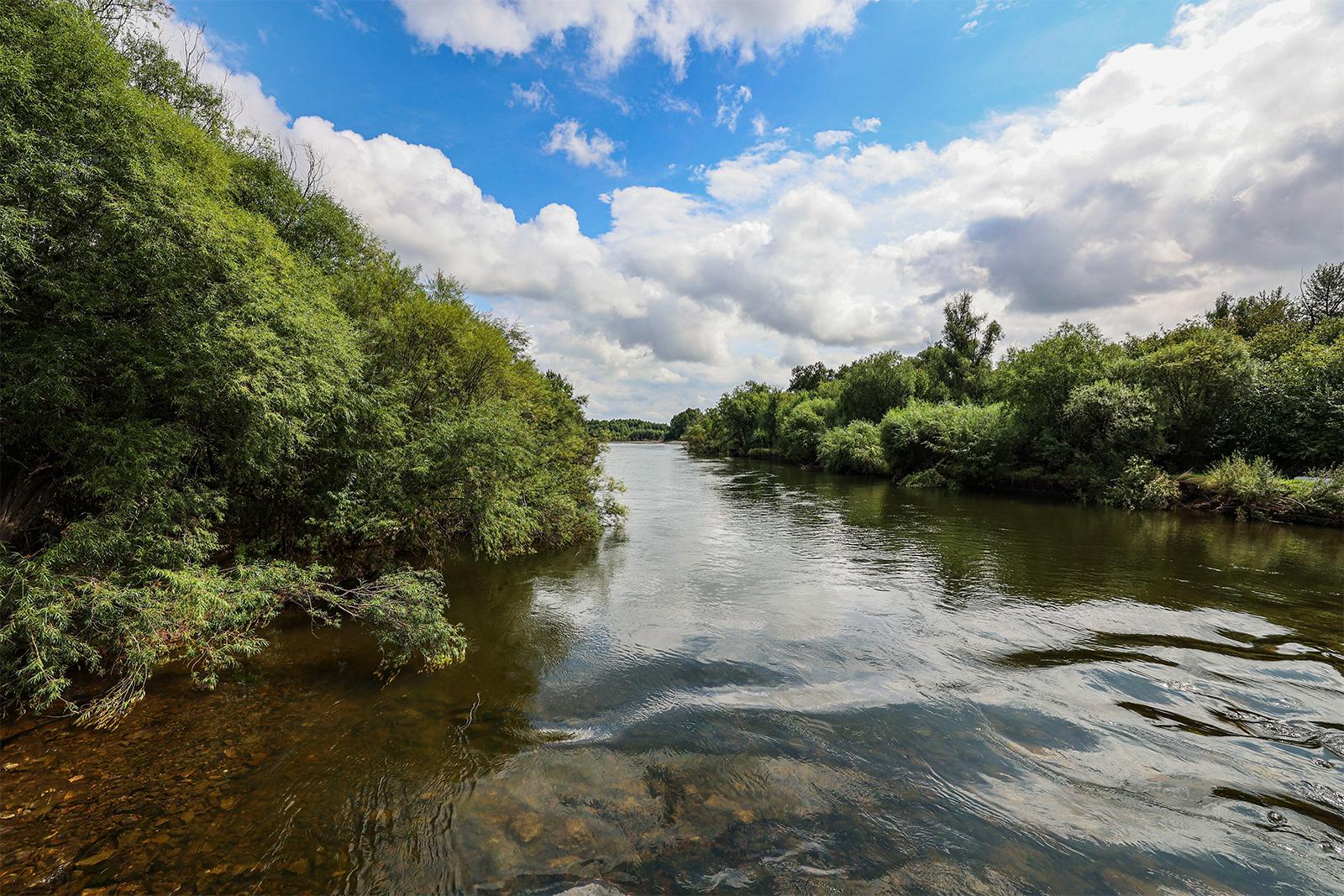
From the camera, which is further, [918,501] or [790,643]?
[918,501]

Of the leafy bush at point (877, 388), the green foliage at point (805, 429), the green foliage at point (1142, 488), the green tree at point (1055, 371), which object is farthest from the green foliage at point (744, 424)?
the green foliage at point (1142, 488)

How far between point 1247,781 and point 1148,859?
104 inches

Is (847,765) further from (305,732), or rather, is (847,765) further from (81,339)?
(81,339)

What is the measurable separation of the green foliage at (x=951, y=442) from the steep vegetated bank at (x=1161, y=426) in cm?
11

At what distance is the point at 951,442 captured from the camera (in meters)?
39.1

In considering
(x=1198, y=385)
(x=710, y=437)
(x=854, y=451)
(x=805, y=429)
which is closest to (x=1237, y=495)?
(x=1198, y=385)

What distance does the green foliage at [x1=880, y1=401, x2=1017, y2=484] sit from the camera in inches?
1458

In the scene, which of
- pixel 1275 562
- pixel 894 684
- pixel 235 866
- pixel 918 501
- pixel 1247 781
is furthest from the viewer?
pixel 918 501

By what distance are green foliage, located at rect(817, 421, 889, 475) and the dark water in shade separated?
3363cm

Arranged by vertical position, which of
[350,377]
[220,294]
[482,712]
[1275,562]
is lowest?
[482,712]

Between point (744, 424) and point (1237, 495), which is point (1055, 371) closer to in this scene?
point (1237, 495)

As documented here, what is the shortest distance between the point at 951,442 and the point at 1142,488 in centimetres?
1202

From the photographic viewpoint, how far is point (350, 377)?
37.4ft

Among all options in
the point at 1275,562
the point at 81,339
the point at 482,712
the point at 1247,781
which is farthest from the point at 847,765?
the point at 1275,562
